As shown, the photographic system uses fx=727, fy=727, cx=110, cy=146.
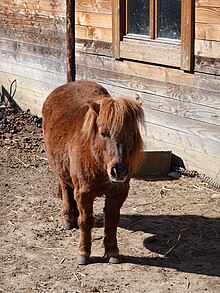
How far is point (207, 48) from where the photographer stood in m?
7.14

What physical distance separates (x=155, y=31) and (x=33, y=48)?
127 inches

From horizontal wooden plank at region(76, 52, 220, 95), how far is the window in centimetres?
10

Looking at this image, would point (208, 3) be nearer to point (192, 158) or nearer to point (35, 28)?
point (192, 158)

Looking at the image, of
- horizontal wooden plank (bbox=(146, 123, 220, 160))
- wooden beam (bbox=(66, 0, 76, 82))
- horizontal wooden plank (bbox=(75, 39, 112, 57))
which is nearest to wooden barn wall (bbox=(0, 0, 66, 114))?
horizontal wooden plank (bbox=(75, 39, 112, 57))

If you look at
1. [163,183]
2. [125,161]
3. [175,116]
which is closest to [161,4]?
[175,116]

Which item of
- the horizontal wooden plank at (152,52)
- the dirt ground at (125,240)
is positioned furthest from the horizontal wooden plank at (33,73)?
the dirt ground at (125,240)

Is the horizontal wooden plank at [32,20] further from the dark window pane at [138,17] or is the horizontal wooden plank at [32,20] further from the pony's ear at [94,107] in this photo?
the pony's ear at [94,107]

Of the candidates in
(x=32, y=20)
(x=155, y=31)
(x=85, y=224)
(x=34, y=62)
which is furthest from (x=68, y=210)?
(x=32, y=20)

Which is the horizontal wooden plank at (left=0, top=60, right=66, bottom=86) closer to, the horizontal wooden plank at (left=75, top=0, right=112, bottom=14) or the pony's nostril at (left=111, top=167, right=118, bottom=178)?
the horizontal wooden plank at (left=75, top=0, right=112, bottom=14)

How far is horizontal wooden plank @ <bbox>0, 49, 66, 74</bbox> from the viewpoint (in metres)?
10.0

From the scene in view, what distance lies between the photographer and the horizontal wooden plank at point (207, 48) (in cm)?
702

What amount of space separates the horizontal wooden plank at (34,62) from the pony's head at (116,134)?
481 centimetres

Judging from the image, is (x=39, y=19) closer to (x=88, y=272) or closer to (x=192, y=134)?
(x=192, y=134)

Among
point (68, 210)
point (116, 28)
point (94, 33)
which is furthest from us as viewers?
point (94, 33)
